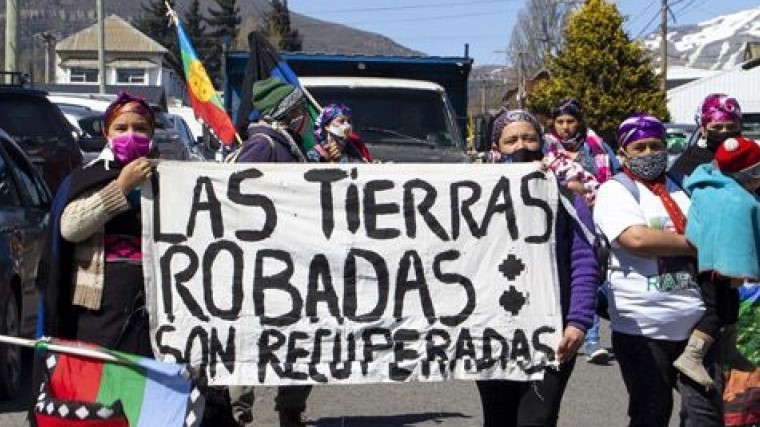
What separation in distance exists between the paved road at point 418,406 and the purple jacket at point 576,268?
2.85m

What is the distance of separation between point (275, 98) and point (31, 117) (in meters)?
7.48

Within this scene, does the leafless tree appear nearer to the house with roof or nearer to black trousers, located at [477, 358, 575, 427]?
the house with roof

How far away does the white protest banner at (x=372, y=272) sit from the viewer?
5695 millimetres

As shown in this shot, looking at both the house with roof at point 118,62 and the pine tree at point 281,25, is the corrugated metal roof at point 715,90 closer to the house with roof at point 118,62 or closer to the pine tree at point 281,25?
the pine tree at point 281,25

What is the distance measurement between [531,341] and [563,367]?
0.18 meters

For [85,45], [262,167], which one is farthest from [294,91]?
[85,45]

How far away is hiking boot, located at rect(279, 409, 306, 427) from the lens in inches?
304

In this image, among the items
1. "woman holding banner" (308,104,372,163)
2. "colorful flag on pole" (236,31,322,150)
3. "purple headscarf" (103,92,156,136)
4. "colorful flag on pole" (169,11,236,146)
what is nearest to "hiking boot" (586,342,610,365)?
"woman holding banner" (308,104,372,163)

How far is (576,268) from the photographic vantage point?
5.74 metres

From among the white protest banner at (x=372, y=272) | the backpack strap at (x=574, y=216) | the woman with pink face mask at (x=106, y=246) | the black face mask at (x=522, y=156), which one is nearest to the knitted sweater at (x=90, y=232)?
the woman with pink face mask at (x=106, y=246)

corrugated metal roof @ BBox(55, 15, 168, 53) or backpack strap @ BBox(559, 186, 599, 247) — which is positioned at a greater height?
corrugated metal roof @ BBox(55, 15, 168, 53)

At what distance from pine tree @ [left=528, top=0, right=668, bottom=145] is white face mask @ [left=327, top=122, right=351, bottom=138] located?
1542 inches

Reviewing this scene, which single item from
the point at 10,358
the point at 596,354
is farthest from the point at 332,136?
the point at 596,354

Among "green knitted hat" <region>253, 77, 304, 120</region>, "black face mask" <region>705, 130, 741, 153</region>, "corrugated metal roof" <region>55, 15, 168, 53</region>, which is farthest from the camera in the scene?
"corrugated metal roof" <region>55, 15, 168, 53</region>
